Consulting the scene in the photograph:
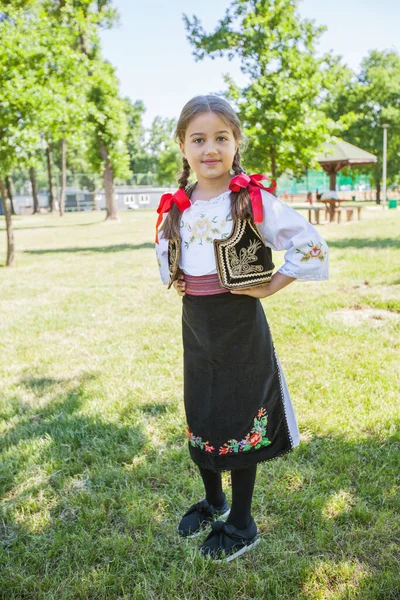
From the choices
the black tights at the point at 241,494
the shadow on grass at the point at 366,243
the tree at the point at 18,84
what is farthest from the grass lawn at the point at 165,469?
the shadow on grass at the point at 366,243

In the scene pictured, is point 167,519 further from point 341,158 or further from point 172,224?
point 341,158

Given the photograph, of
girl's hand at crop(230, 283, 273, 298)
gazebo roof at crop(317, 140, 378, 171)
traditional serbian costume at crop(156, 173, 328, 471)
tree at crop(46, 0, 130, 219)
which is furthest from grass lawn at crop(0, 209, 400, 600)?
tree at crop(46, 0, 130, 219)

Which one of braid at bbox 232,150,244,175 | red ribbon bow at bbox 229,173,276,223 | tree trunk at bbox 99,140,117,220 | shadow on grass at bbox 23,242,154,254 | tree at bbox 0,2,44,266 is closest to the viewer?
red ribbon bow at bbox 229,173,276,223

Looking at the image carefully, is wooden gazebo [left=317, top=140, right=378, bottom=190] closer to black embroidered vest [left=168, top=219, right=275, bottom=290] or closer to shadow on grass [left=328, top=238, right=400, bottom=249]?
shadow on grass [left=328, top=238, right=400, bottom=249]

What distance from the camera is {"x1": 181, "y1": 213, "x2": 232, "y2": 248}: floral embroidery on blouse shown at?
2.05 meters

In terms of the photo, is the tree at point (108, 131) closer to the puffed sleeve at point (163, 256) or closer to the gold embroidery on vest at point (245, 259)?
the puffed sleeve at point (163, 256)

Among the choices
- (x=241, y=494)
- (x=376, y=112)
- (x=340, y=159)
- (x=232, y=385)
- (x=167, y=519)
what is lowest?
(x=167, y=519)

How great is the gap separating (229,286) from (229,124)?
642 millimetres

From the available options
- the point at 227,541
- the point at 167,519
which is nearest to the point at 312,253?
the point at 227,541

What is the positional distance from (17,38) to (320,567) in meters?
9.64

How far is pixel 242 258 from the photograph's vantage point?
2018mm

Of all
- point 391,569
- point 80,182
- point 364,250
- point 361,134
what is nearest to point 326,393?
point 391,569

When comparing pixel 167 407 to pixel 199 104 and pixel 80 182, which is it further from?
pixel 80 182

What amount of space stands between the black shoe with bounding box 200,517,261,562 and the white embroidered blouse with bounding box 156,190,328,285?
44.5 inches
